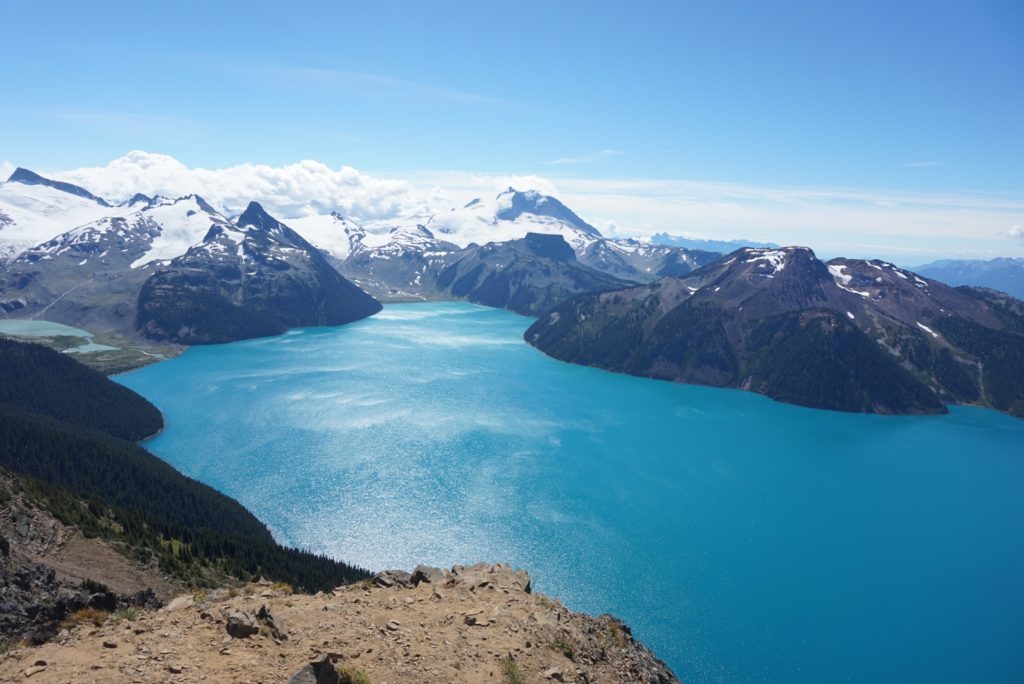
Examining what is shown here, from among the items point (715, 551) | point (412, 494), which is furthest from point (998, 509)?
point (412, 494)

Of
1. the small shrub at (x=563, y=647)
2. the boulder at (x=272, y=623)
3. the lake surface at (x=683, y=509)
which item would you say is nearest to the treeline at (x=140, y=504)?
the lake surface at (x=683, y=509)

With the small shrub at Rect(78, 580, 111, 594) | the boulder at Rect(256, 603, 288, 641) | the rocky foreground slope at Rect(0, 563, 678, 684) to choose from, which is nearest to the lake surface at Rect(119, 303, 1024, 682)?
the rocky foreground slope at Rect(0, 563, 678, 684)

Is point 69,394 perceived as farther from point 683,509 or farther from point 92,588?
point 683,509

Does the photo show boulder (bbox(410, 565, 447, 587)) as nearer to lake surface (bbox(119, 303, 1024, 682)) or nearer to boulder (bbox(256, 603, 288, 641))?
boulder (bbox(256, 603, 288, 641))

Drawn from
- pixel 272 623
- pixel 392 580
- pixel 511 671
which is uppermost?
pixel 272 623

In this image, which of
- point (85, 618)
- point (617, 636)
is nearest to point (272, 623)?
point (85, 618)
